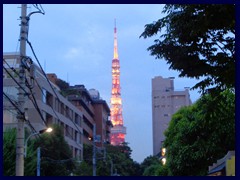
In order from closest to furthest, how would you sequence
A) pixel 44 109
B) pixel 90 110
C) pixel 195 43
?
pixel 195 43 < pixel 44 109 < pixel 90 110

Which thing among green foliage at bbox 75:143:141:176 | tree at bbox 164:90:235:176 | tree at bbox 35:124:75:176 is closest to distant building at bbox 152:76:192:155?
green foliage at bbox 75:143:141:176

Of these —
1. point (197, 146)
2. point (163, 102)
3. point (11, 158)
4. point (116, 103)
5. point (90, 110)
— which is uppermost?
point (116, 103)

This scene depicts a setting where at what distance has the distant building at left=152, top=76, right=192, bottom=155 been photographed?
299 ft

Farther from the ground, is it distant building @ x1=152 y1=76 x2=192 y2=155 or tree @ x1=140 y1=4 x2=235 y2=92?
distant building @ x1=152 y1=76 x2=192 y2=155

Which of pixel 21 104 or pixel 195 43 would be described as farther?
pixel 21 104

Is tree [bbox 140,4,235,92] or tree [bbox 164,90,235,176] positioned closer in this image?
tree [bbox 140,4,235,92]

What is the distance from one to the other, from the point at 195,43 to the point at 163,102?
92.5m

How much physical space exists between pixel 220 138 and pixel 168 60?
16.7 metres

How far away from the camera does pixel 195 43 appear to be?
8500 millimetres

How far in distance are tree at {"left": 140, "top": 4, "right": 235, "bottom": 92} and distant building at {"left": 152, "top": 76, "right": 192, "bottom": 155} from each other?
2998 inches

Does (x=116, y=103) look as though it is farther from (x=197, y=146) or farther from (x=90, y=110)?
(x=197, y=146)

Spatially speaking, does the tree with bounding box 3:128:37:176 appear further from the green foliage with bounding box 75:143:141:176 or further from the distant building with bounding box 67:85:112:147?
the distant building with bounding box 67:85:112:147

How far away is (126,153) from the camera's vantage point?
80938 millimetres

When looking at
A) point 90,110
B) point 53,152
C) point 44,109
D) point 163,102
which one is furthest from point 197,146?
point 163,102
